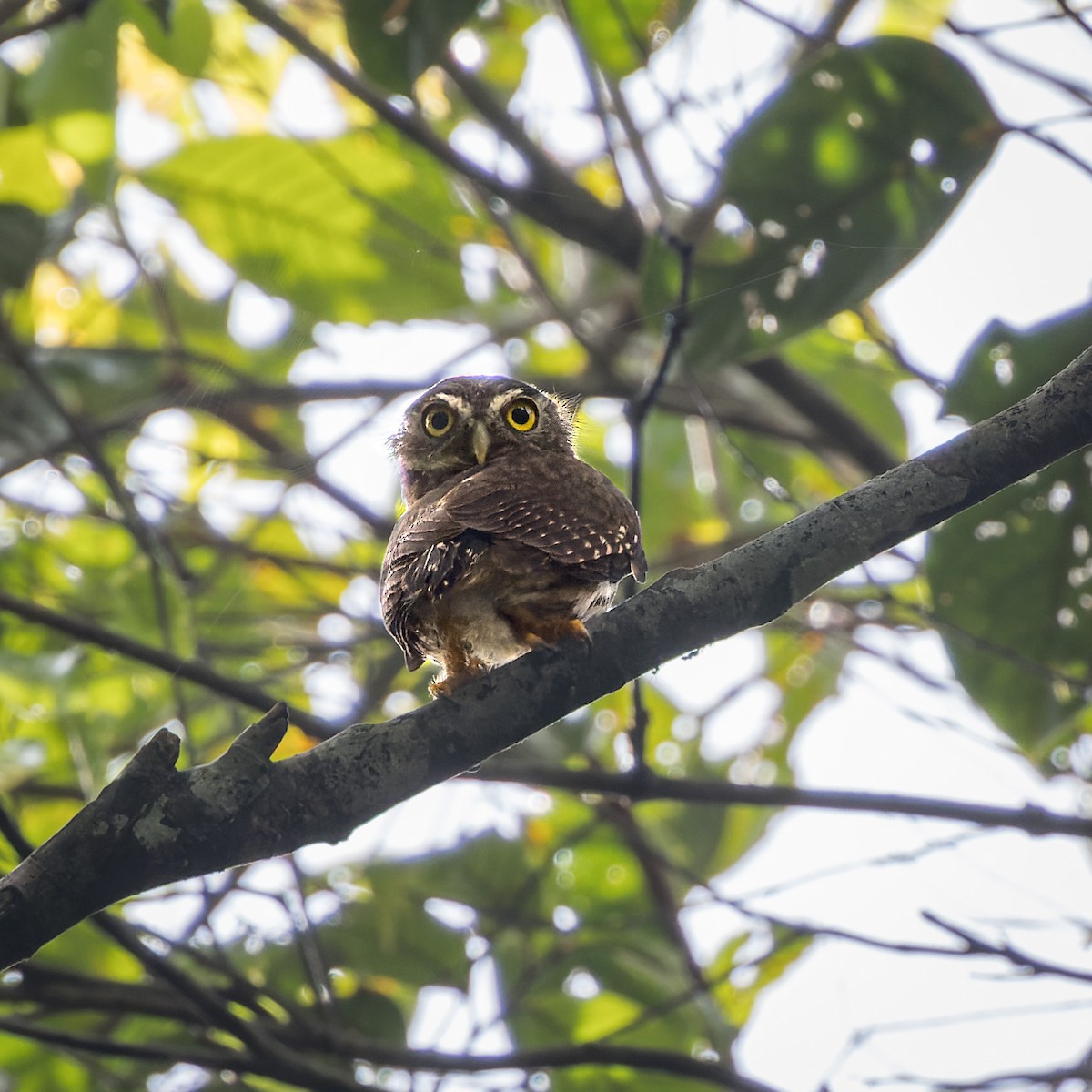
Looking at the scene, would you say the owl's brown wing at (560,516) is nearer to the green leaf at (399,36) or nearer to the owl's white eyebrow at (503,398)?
the owl's white eyebrow at (503,398)

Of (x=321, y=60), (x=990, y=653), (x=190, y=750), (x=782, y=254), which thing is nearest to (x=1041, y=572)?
(x=990, y=653)

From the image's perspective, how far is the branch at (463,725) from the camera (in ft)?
6.04

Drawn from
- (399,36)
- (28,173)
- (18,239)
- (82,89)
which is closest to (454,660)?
(399,36)

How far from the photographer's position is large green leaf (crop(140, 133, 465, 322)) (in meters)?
4.94

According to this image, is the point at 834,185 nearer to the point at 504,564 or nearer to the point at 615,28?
the point at 615,28

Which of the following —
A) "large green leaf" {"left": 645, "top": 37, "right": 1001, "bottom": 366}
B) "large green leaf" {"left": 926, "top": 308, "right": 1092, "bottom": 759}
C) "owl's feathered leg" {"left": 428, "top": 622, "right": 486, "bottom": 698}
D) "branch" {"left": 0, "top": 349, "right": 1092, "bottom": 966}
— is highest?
"large green leaf" {"left": 645, "top": 37, "right": 1001, "bottom": 366}

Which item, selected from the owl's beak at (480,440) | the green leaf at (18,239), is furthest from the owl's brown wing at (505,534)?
the green leaf at (18,239)

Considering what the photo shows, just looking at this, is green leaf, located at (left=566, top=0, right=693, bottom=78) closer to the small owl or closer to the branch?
the small owl

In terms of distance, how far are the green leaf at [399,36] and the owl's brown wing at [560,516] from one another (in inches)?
60.5

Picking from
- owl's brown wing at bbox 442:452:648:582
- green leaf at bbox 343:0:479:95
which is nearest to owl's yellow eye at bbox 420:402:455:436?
owl's brown wing at bbox 442:452:648:582

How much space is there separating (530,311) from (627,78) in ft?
3.74

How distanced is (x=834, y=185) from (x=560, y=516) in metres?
1.61

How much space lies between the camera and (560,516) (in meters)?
2.60

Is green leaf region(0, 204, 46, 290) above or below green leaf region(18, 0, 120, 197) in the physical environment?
below
